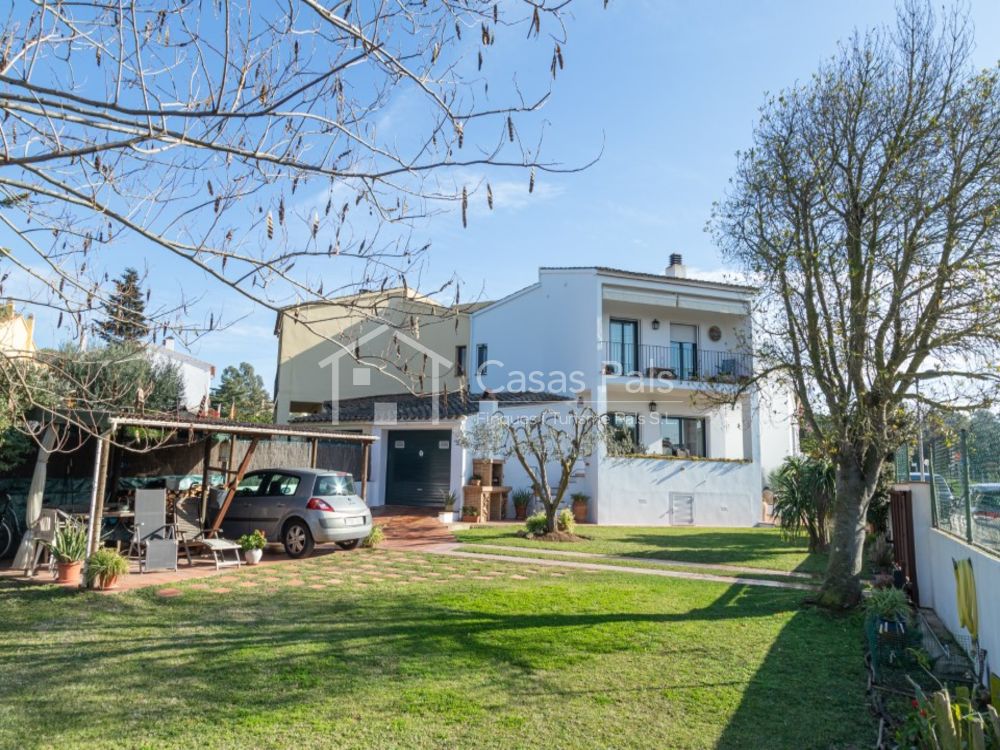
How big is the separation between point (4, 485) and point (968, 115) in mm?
15055

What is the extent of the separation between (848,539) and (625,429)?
12.7 meters

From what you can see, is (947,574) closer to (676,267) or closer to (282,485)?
(282,485)

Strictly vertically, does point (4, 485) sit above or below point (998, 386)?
below

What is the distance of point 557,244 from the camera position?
6.24m

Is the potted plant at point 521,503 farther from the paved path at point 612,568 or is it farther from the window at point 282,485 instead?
the window at point 282,485

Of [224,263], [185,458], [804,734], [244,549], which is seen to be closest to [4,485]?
[244,549]


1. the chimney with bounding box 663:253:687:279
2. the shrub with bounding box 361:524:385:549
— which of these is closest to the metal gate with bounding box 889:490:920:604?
the shrub with bounding box 361:524:385:549

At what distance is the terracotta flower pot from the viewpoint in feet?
31.4

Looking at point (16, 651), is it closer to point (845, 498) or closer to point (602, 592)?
point (602, 592)

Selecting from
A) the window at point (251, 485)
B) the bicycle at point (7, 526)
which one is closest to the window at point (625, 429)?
the window at point (251, 485)

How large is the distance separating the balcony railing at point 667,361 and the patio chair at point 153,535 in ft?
48.7

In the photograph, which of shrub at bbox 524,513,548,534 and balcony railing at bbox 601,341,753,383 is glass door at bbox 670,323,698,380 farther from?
shrub at bbox 524,513,548,534

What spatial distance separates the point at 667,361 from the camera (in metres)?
24.6

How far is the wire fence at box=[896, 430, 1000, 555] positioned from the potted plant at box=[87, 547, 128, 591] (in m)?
9.93
